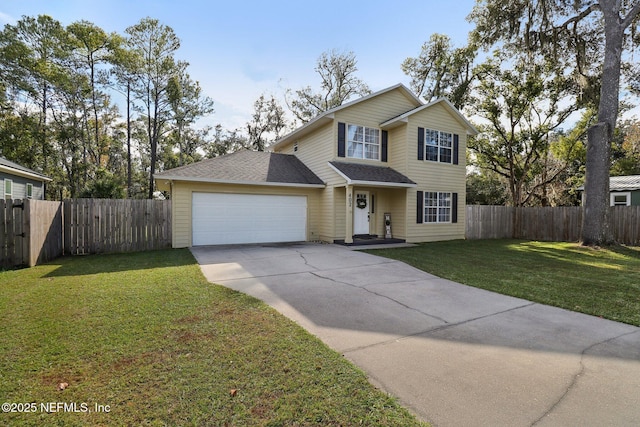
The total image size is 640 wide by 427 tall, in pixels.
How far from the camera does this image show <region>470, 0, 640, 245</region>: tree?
38.6 ft

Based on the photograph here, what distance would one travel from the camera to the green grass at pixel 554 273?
5.06 m

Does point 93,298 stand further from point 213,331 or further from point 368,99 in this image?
point 368,99

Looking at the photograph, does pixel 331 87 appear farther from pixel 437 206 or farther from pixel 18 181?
pixel 18 181

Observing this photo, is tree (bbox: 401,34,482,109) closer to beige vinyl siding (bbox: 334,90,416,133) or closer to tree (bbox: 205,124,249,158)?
beige vinyl siding (bbox: 334,90,416,133)

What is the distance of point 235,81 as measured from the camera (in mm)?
16453

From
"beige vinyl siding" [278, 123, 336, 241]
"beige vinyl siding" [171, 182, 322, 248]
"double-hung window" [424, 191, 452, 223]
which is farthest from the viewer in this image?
"double-hung window" [424, 191, 452, 223]

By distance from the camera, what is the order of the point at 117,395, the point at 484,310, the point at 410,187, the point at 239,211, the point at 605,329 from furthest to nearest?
the point at 410,187 < the point at 239,211 < the point at 484,310 < the point at 605,329 < the point at 117,395

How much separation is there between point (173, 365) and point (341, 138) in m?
11.0

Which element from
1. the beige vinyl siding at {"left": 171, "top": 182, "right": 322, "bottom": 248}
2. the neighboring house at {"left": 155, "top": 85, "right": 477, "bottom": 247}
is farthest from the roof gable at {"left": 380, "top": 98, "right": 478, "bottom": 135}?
the beige vinyl siding at {"left": 171, "top": 182, "right": 322, "bottom": 248}

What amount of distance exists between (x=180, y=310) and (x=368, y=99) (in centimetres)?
1156

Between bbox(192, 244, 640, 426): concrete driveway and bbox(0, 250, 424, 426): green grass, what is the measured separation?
381 mm

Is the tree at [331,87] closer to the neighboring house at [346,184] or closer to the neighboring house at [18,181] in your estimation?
the neighboring house at [346,184]

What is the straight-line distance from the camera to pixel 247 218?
11.8 m

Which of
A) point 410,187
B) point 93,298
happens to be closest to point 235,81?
Answer: point 410,187
